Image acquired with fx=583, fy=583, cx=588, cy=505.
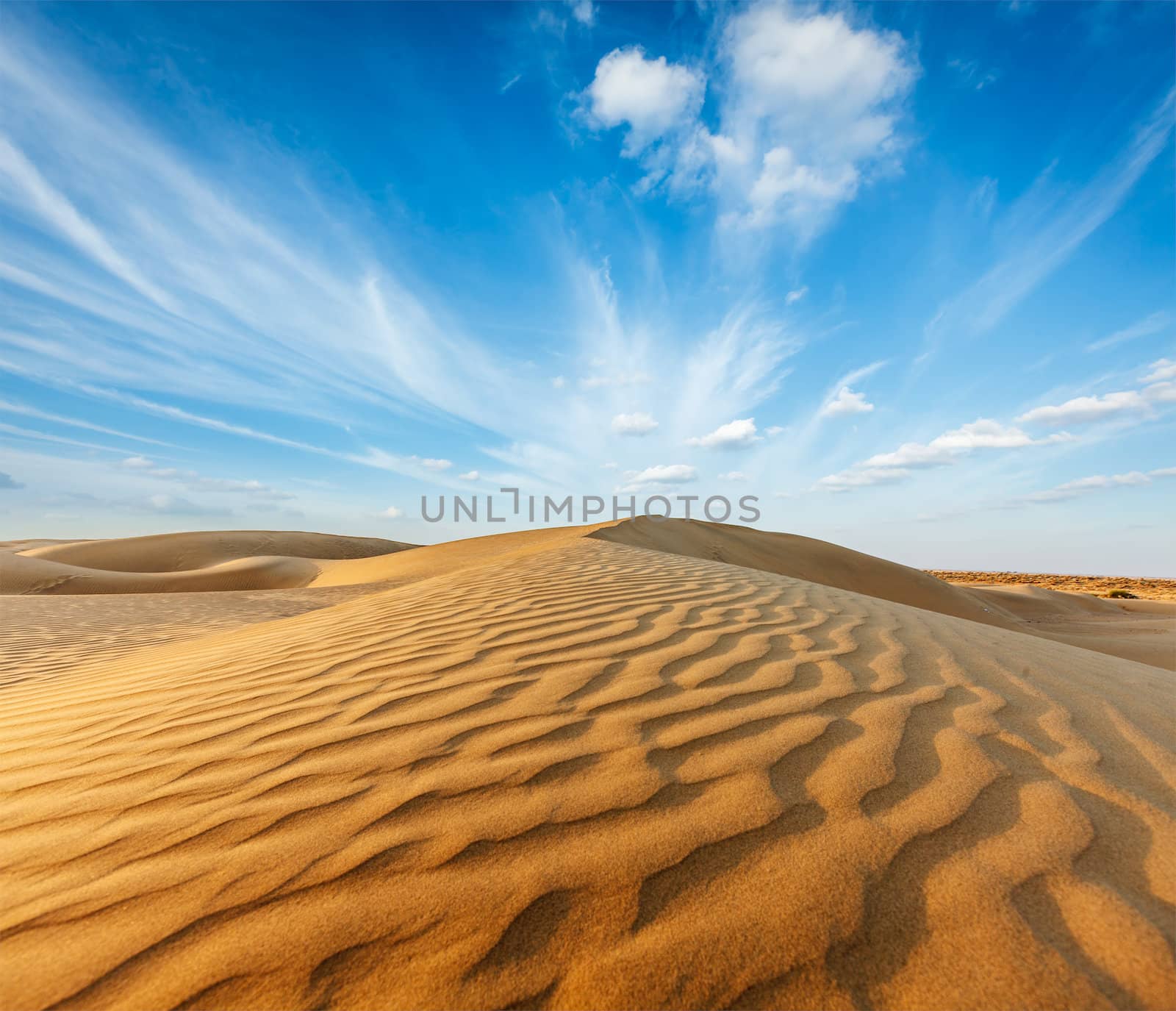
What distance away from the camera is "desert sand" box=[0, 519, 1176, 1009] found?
103 centimetres

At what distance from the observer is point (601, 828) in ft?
4.47

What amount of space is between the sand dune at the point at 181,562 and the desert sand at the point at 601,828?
53.5ft

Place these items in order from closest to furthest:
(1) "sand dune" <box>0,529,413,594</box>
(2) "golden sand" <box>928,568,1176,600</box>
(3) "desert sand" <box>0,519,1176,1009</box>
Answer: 1. (3) "desert sand" <box>0,519,1176,1009</box>
2. (1) "sand dune" <box>0,529,413,594</box>
3. (2) "golden sand" <box>928,568,1176,600</box>

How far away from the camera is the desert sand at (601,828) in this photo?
1.03 m

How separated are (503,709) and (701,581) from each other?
3.00 meters

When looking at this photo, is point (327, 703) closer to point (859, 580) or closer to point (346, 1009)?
point (346, 1009)

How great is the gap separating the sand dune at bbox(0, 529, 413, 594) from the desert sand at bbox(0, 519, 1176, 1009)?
53.5 feet

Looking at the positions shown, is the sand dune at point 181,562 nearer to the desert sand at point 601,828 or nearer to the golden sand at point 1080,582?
the desert sand at point 601,828

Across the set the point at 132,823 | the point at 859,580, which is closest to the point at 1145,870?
the point at 132,823

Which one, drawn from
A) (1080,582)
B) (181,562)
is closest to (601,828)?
(181,562)

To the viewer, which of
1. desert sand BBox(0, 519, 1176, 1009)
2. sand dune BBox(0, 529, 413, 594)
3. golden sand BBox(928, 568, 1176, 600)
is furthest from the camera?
golden sand BBox(928, 568, 1176, 600)

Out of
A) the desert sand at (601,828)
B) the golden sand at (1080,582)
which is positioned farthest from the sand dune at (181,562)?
the golden sand at (1080,582)

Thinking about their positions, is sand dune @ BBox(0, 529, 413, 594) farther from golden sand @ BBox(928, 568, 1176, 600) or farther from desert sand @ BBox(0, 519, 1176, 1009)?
golden sand @ BBox(928, 568, 1176, 600)

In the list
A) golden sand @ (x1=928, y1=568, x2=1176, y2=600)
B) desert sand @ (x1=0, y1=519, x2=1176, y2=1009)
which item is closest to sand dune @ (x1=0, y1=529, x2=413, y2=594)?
desert sand @ (x1=0, y1=519, x2=1176, y2=1009)
